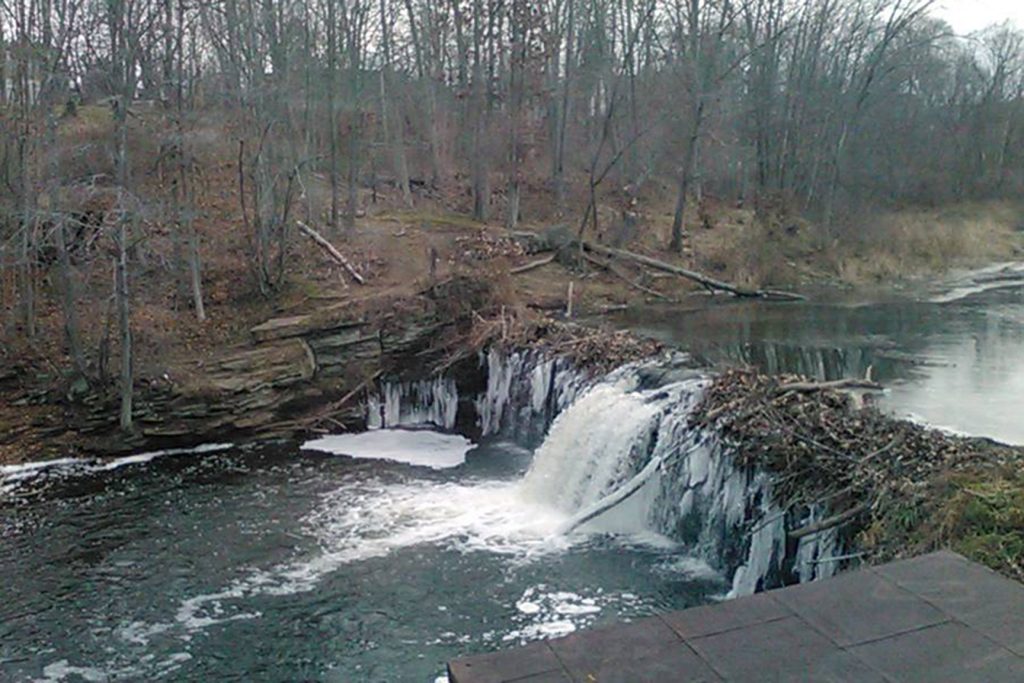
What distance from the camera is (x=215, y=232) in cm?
1723

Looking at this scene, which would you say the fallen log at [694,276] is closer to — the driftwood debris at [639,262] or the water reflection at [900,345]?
the driftwood debris at [639,262]

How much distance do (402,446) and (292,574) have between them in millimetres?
4758

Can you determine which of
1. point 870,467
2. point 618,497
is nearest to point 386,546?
point 618,497

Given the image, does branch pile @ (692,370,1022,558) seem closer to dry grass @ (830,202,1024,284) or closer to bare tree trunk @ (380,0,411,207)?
bare tree trunk @ (380,0,411,207)

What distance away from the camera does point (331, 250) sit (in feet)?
56.7

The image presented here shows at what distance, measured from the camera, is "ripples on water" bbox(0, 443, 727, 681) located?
7.14 meters

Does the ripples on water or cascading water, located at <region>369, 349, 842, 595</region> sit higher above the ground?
cascading water, located at <region>369, 349, 842, 595</region>

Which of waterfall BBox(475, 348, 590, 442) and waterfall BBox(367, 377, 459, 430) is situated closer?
waterfall BBox(475, 348, 590, 442)

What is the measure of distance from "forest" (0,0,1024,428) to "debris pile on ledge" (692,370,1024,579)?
330 inches

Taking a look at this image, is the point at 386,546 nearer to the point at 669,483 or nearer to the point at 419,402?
the point at 669,483

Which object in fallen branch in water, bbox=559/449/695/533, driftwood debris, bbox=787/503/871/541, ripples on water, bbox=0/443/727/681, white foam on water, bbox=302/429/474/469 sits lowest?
white foam on water, bbox=302/429/474/469

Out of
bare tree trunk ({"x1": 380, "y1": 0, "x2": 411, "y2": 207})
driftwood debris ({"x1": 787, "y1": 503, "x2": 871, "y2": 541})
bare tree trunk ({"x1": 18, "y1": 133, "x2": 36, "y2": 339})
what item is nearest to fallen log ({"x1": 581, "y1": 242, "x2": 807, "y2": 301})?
bare tree trunk ({"x1": 380, "y1": 0, "x2": 411, "y2": 207})

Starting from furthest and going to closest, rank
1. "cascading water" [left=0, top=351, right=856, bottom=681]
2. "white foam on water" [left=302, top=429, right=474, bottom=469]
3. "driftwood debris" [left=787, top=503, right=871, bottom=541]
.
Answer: "white foam on water" [left=302, top=429, right=474, bottom=469], "cascading water" [left=0, top=351, right=856, bottom=681], "driftwood debris" [left=787, top=503, right=871, bottom=541]

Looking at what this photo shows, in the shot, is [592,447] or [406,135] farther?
[406,135]
